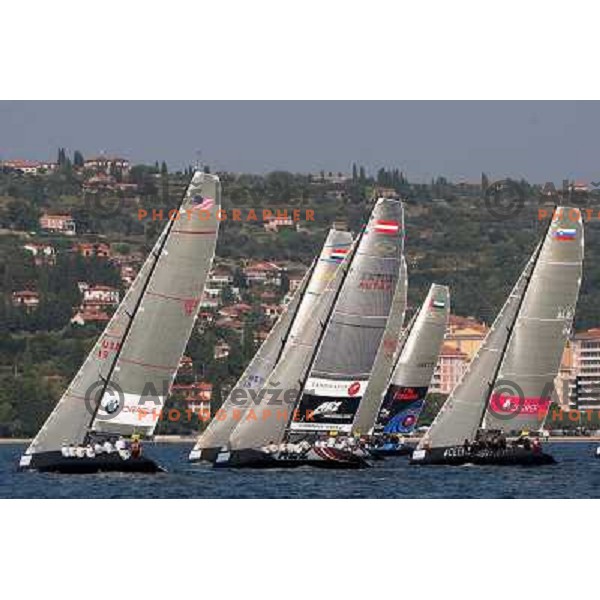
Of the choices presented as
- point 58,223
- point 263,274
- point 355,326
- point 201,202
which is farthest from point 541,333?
point 58,223

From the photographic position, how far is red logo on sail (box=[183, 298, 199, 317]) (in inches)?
2062

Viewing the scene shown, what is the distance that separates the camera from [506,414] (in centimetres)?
5984

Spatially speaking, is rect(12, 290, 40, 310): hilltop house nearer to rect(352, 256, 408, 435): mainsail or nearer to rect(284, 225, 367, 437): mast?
rect(352, 256, 408, 435): mainsail

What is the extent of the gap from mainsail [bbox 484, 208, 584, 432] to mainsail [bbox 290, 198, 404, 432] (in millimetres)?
4859

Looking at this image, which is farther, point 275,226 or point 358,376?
point 275,226

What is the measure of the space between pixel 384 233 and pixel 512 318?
248 inches

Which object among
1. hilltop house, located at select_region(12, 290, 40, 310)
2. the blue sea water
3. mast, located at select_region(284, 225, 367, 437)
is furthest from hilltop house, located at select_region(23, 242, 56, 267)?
mast, located at select_region(284, 225, 367, 437)

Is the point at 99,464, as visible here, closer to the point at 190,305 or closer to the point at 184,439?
the point at 190,305

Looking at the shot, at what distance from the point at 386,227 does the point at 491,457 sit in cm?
745

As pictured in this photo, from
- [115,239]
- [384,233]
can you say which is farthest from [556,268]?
[115,239]

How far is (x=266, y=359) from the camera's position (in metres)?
61.2

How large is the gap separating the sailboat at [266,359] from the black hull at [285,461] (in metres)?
4.40

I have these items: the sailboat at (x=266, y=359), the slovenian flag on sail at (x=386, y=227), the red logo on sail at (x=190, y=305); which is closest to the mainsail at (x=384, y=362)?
the sailboat at (x=266, y=359)

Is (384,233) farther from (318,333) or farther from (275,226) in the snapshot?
(275,226)
